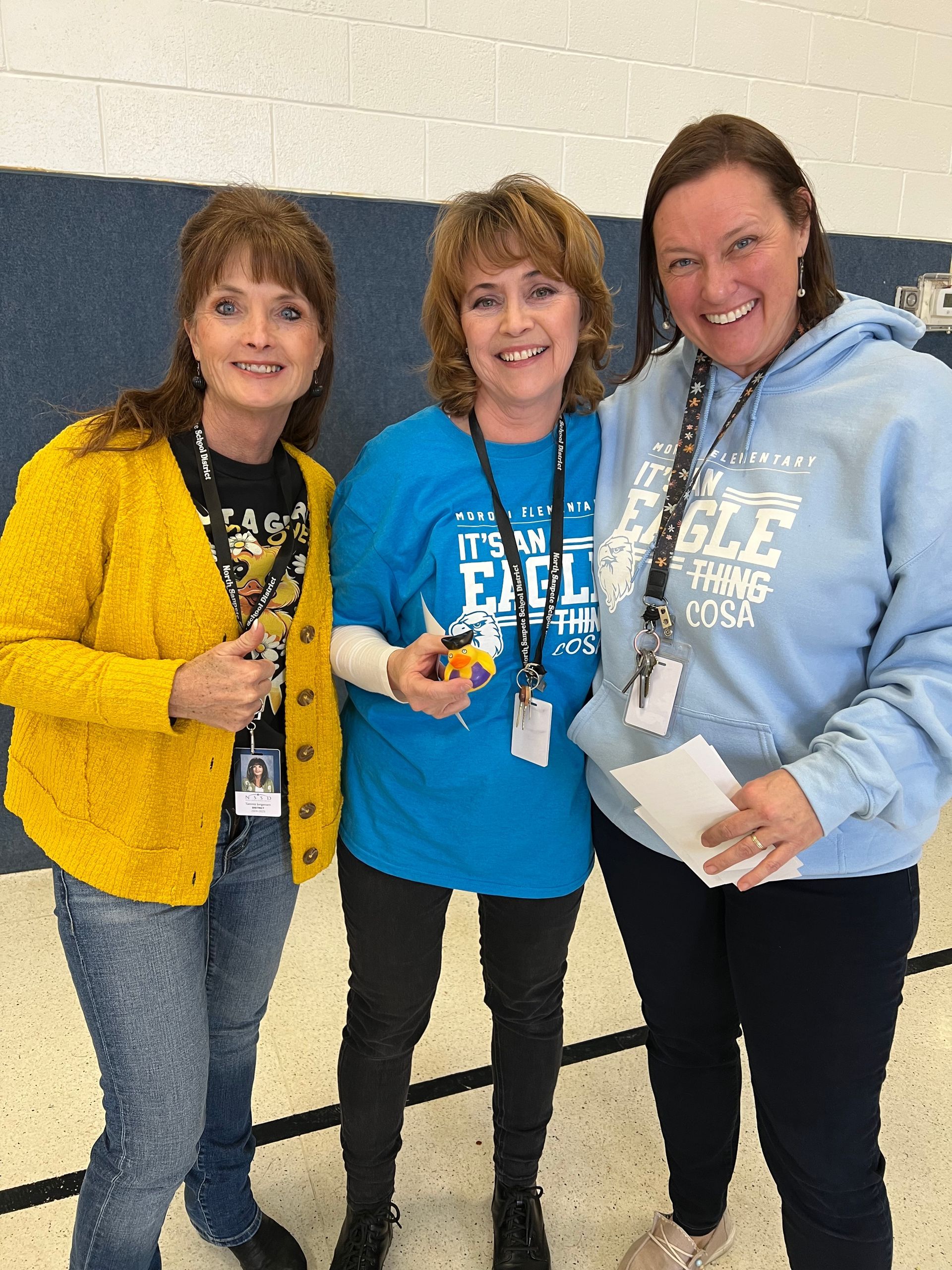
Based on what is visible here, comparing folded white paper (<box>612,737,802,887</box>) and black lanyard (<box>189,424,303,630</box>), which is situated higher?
black lanyard (<box>189,424,303,630</box>)

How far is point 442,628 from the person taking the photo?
1.32 meters

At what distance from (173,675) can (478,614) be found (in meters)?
0.44

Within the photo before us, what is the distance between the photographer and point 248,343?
120 centimetres

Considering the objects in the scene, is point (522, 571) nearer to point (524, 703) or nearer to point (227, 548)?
point (524, 703)

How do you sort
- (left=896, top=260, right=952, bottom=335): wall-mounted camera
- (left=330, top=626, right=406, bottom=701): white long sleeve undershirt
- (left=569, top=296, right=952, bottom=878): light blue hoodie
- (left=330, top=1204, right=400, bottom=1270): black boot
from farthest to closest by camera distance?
(left=896, top=260, right=952, bottom=335): wall-mounted camera, (left=330, top=1204, right=400, bottom=1270): black boot, (left=330, top=626, right=406, bottom=701): white long sleeve undershirt, (left=569, top=296, right=952, bottom=878): light blue hoodie

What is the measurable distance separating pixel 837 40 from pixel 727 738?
3.03m

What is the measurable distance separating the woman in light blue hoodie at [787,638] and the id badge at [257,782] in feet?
1.46

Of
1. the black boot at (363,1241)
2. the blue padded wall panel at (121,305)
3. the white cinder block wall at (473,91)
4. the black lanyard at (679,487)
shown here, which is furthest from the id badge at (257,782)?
the white cinder block wall at (473,91)

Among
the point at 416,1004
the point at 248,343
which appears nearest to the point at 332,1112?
the point at 416,1004

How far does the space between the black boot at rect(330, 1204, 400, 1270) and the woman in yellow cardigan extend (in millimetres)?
368

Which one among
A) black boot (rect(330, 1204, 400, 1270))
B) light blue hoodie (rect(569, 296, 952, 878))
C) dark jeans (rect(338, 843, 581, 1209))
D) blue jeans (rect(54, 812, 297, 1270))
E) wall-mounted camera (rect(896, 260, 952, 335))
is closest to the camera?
light blue hoodie (rect(569, 296, 952, 878))

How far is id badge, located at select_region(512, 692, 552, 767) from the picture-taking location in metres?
1.29

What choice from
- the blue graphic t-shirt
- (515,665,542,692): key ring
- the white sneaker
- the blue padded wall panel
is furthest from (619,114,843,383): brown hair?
the white sneaker

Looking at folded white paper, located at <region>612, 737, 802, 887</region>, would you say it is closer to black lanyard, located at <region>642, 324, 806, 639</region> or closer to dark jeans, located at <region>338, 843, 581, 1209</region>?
black lanyard, located at <region>642, 324, 806, 639</region>
